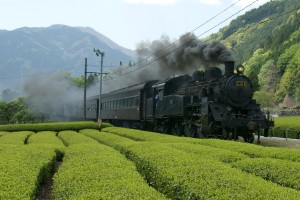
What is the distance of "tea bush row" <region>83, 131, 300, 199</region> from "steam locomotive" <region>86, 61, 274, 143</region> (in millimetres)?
9697

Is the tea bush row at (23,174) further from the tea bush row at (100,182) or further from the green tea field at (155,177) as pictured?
the tea bush row at (100,182)

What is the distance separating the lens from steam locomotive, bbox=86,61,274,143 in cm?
1983

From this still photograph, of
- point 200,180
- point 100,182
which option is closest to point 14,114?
point 100,182

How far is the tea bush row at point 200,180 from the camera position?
20.4 ft

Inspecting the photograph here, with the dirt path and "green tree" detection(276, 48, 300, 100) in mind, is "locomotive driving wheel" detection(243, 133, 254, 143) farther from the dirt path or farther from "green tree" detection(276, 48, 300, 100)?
"green tree" detection(276, 48, 300, 100)

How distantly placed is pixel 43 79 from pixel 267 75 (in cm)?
10897

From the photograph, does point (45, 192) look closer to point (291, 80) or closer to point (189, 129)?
point (189, 129)

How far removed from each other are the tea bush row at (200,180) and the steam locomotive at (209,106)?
9697mm

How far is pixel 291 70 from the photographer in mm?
141750

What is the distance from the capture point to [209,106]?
784 inches

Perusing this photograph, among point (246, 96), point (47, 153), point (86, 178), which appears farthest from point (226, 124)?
point (86, 178)

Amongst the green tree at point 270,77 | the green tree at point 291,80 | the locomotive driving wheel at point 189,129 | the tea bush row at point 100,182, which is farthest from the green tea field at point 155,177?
the green tree at point 270,77

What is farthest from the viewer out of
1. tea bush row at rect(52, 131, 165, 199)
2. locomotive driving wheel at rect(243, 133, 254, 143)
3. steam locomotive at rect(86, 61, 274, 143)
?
locomotive driving wheel at rect(243, 133, 254, 143)

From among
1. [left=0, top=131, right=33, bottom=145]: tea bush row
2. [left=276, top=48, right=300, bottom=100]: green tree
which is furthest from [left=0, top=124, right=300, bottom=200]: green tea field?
[left=276, top=48, right=300, bottom=100]: green tree
